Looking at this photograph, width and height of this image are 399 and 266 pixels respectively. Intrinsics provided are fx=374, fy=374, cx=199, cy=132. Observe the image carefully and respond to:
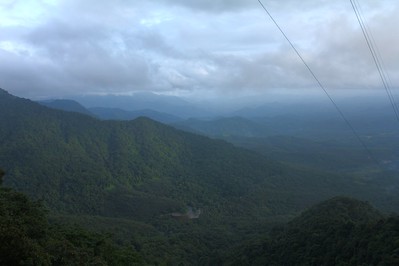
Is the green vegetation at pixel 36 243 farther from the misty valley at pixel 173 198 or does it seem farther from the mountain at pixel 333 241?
the mountain at pixel 333 241

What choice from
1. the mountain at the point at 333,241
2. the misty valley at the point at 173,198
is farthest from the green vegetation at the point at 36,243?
the mountain at the point at 333,241

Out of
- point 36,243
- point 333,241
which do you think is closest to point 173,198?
point 333,241

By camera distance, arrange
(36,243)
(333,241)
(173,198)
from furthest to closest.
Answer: (173,198), (333,241), (36,243)

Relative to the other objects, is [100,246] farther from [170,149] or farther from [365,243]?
[170,149]

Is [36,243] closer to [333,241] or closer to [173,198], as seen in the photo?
[333,241]

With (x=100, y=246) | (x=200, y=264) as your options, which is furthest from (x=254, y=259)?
(x=100, y=246)

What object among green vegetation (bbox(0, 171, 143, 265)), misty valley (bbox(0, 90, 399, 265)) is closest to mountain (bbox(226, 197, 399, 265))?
misty valley (bbox(0, 90, 399, 265))

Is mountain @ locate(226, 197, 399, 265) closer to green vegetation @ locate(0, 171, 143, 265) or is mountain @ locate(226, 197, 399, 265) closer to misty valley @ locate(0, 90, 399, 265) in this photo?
misty valley @ locate(0, 90, 399, 265)
